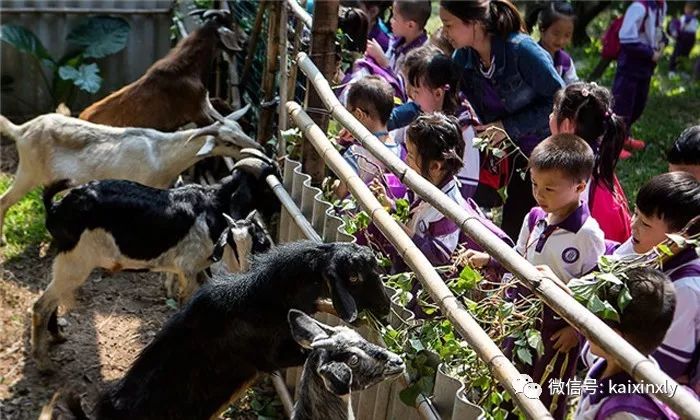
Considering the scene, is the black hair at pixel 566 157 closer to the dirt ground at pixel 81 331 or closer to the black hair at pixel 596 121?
the black hair at pixel 596 121

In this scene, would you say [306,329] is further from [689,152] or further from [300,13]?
[300,13]

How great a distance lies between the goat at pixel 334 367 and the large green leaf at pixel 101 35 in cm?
597

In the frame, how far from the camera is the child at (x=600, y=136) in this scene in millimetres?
3969

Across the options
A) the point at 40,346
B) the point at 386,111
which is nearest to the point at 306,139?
the point at 386,111

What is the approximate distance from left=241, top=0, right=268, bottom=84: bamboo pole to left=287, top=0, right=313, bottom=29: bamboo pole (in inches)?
32.3

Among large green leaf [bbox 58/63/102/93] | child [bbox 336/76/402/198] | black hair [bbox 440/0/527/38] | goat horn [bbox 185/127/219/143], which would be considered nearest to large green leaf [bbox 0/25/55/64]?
large green leaf [bbox 58/63/102/93]

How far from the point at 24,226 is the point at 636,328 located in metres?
5.19

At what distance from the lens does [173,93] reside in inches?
284

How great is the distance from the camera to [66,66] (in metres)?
8.52

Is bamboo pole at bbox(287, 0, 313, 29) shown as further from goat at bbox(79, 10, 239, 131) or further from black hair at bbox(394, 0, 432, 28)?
goat at bbox(79, 10, 239, 131)

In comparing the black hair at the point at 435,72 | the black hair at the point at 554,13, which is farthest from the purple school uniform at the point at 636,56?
the black hair at the point at 435,72

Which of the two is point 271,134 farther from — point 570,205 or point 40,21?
point 40,21

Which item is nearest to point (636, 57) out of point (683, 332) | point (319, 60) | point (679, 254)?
point (319, 60)

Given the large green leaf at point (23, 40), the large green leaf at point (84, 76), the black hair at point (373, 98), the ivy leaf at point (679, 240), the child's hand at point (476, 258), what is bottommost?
the large green leaf at point (84, 76)
